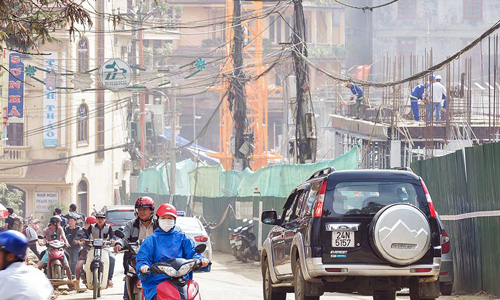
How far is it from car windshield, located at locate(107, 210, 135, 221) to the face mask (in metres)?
19.3

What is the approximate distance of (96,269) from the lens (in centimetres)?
1878

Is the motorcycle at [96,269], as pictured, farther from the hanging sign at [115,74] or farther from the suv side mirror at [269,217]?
the hanging sign at [115,74]

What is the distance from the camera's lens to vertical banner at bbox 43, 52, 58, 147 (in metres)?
61.2

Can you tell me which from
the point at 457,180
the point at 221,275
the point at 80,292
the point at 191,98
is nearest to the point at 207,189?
the point at 221,275

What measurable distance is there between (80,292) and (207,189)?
24.5 metres

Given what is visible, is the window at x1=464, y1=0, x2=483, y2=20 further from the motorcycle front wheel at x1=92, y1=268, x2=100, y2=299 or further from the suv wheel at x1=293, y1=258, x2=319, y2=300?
the suv wheel at x1=293, y1=258, x2=319, y2=300

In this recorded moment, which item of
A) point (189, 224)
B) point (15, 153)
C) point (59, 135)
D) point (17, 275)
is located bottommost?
point (189, 224)

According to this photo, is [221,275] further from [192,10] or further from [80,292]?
[192,10]

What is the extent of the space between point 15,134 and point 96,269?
47.1m

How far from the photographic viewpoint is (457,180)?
1731 cm

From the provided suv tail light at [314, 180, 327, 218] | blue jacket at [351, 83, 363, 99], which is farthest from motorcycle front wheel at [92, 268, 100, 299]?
blue jacket at [351, 83, 363, 99]

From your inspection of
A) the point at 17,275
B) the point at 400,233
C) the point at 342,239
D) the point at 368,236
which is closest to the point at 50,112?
the point at 342,239

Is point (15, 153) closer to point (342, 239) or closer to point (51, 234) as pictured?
point (51, 234)

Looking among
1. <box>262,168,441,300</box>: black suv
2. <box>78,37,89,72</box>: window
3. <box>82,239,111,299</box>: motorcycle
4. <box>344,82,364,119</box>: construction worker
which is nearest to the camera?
<box>262,168,441,300</box>: black suv
